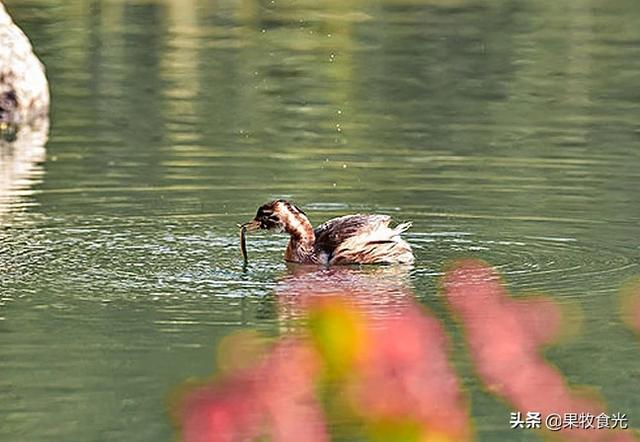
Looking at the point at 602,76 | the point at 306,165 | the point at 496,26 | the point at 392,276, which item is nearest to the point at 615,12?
the point at 496,26

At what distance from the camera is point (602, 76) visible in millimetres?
21875

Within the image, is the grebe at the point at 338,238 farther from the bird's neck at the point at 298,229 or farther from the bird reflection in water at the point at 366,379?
the bird reflection in water at the point at 366,379

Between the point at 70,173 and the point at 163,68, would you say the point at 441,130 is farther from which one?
the point at 163,68

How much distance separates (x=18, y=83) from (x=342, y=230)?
8.75 meters

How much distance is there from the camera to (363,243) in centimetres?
1088

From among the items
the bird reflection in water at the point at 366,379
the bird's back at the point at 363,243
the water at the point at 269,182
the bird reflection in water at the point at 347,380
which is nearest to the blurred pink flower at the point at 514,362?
the bird reflection in water at the point at 366,379

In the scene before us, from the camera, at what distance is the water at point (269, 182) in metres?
8.73

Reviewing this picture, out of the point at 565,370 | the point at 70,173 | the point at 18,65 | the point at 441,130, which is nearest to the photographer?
the point at 565,370

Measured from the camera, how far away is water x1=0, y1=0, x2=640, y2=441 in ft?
28.6

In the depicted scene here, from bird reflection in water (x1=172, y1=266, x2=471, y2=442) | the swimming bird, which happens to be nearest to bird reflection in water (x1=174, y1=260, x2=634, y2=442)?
bird reflection in water (x1=172, y1=266, x2=471, y2=442)

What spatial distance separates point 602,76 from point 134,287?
41.5ft

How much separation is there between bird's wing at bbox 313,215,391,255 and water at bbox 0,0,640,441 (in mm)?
350

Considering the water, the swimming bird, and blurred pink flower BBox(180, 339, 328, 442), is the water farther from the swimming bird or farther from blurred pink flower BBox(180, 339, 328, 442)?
blurred pink flower BBox(180, 339, 328, 442)

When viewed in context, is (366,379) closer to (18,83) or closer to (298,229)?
(298,229)
